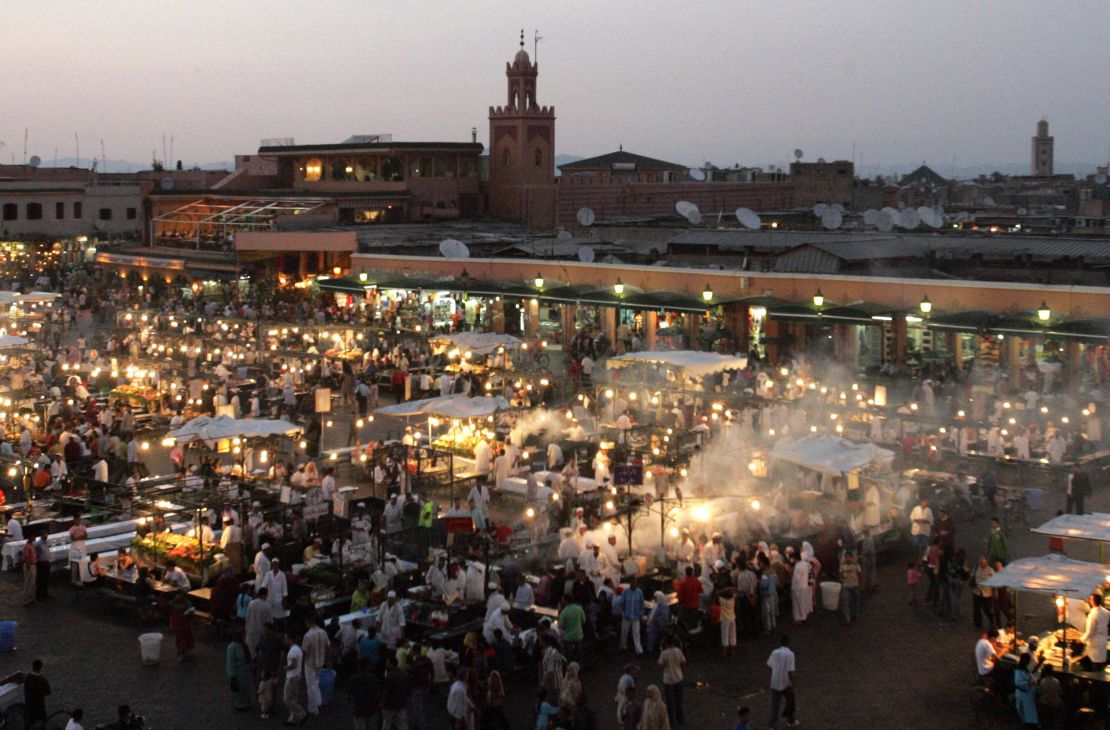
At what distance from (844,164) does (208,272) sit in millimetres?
35372

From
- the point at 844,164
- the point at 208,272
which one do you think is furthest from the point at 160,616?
the point at 844,164

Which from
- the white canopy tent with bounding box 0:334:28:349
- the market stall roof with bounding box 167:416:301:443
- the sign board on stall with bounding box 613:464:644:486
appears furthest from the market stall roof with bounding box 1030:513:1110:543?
the white canopy tent with bounding box 0:334:28:349

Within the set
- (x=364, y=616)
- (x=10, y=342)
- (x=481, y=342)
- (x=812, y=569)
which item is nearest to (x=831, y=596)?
(x=812, y=569)

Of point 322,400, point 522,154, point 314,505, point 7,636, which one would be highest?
point 522,154

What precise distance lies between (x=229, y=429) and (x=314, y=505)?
12.9ft

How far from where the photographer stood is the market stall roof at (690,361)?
2731cm

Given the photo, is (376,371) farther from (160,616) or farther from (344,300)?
(160,616)

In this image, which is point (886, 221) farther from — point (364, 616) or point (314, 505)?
point (364, 616)

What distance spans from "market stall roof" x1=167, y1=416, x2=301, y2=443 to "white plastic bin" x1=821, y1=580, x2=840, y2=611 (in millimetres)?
10681

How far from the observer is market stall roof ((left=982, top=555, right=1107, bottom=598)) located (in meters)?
13.9

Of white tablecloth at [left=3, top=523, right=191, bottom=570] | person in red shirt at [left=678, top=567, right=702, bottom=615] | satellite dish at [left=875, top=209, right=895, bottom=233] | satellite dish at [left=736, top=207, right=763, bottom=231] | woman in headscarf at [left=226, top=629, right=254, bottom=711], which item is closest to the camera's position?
woman in headscarf at [left=226, top=629, right=254, bottom=711]

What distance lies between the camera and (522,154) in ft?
201

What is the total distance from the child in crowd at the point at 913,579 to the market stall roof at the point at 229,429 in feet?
37.7

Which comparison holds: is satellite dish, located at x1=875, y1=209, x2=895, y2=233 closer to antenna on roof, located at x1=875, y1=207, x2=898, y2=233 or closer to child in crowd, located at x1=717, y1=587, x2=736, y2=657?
antenna on roof, located at x1=875, y1=207, x2=898, y2=233
